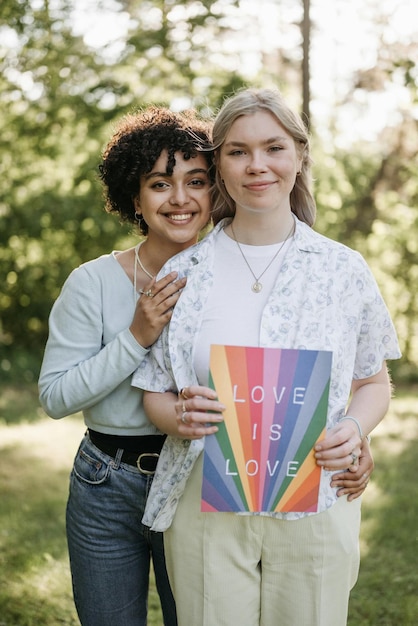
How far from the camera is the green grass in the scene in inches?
145

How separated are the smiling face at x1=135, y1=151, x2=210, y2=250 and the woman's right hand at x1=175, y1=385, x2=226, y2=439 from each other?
23.7 inches

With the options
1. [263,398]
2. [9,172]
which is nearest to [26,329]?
[9,172]

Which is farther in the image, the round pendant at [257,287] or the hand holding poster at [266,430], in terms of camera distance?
the round pendant at [257,287]

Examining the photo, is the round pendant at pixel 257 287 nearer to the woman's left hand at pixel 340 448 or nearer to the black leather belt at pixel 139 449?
the woman's left hand at pixel 340 448

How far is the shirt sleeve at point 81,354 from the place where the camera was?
2.20 meters

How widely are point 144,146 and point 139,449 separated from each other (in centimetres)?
95

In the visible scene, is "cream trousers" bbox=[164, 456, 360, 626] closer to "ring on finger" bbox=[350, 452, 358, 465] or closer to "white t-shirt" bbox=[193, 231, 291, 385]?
"ring on finger" bbox=[350, 452, 358, 465]

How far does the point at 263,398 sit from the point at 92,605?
107cm

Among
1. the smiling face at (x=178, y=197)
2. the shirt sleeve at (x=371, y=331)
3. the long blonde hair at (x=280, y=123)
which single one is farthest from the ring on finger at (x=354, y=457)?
the smiling face at (x=178, y=197)

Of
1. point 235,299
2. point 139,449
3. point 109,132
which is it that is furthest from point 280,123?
point 109,132

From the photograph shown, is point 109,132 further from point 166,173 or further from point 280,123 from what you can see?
point 280,123

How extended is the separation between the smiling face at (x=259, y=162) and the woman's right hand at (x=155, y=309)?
12.1 inches

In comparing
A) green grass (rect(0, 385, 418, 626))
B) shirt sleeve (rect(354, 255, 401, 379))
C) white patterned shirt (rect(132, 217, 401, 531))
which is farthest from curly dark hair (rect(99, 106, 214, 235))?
green grass (rect(0, 385, 418, 626))

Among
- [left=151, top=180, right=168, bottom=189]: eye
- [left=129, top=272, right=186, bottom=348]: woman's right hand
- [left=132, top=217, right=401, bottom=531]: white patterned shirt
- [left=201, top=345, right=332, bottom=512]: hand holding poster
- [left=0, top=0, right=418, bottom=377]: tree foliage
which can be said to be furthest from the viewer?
[left=0, top=0, right=418, bottom=377]: tree foliage
